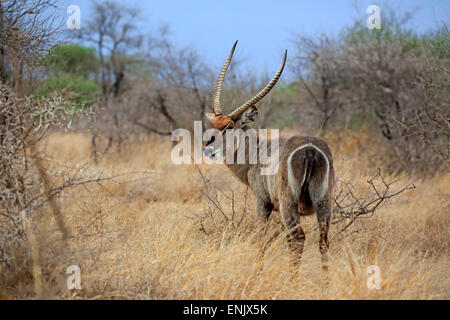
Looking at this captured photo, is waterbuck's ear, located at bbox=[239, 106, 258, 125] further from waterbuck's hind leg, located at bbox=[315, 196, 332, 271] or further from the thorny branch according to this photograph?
waterbuck's hind leg, located at bbox=[315, 196, 332, 271]

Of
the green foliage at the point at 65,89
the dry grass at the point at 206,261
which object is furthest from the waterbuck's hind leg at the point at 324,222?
the green foliage at the point at 65,89

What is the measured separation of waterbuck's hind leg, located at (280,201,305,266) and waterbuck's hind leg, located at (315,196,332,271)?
190 mm

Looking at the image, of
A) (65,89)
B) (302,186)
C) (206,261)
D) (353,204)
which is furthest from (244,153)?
(65,89)

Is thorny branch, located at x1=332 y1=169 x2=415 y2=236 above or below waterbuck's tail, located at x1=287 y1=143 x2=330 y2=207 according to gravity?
below

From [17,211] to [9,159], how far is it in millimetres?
421

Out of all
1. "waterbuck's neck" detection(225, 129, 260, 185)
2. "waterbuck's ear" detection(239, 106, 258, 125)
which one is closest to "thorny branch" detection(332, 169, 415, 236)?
"waterbuck's neck" detection(225, 129, 260, 185)

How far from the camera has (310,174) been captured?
407 cm

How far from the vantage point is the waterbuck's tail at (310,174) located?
160 inches

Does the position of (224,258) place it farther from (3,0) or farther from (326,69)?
(326,69)

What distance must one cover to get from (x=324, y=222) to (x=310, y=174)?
442 mm

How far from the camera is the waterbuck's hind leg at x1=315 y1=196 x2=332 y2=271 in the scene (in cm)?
402

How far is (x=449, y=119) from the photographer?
6.12 meters

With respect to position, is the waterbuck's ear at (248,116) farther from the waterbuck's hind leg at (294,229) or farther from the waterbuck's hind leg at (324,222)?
the waterbuck's hind leg at (324,222)
